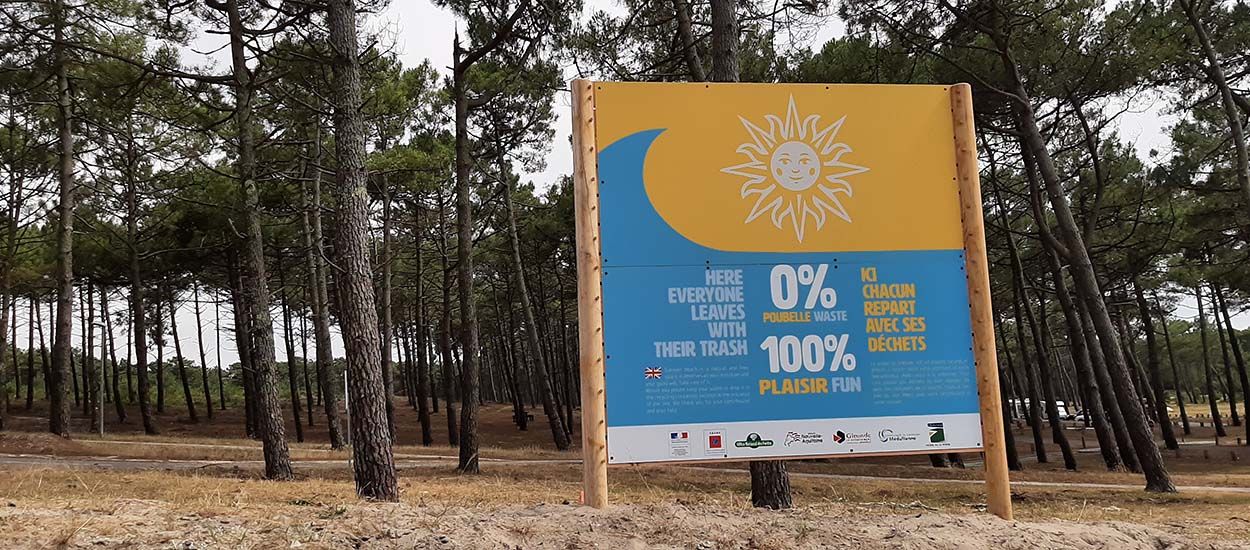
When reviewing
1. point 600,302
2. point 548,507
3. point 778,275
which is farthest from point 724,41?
point 548,507

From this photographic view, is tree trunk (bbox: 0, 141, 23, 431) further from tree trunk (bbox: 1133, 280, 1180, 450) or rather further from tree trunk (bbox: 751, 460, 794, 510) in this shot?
tree trunk (bbox: 1133, 280, 1180, 450)

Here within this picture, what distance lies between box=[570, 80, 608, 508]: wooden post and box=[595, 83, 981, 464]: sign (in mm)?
58

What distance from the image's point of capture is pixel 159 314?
33.9 meters

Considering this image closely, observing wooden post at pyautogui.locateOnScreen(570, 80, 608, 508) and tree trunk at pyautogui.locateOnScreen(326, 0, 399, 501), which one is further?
tree trunk at pyautogui.locateOnScreen(326, 0, 399, 501)

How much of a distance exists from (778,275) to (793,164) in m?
0.75

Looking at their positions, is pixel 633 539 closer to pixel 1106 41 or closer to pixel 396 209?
pixel 1106 41

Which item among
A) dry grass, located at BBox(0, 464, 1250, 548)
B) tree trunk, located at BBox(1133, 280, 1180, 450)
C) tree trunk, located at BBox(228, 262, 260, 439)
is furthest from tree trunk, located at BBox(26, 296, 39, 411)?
tree trunk, located at BBox(1133, 280, 1180, 450)

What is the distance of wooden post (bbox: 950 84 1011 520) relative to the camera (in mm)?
5164

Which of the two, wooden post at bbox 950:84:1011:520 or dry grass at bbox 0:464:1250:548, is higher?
wooden post at bbox 950:84:1011:520

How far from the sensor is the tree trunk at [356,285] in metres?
8.94

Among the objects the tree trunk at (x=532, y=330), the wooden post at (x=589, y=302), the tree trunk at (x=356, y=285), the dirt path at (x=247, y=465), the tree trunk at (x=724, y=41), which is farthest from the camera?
the tree trunk at (x=532, y=330)

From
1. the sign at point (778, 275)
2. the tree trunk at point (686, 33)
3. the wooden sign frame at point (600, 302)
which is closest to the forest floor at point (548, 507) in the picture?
the wooden sign frame at point (600, 302)

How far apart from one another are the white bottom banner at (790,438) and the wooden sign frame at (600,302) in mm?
106

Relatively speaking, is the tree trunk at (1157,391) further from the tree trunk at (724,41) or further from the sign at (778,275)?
the sign at (778,275)
